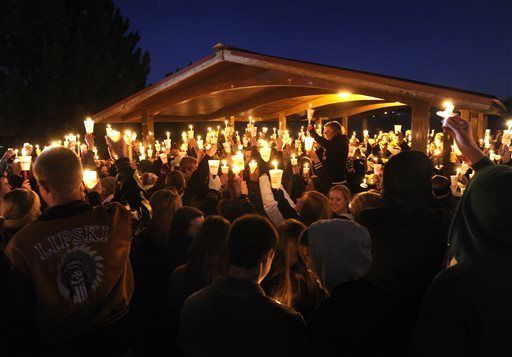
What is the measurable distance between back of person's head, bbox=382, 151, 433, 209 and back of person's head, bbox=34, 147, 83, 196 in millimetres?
2043

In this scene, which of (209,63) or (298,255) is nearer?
(298,255)

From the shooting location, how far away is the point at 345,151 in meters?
7.37

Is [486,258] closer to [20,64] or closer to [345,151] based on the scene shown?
[345,151]

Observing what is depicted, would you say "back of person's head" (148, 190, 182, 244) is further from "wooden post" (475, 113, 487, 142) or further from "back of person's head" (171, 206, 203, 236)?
"wooden post" (475, 113, 487, 142)

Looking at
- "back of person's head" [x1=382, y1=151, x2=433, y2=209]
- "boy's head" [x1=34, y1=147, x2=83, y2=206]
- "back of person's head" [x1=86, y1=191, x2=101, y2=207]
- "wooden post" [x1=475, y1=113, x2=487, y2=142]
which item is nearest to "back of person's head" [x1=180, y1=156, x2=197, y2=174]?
"back of person's head" [x1=86, y1=191, x2=101, y2=207]

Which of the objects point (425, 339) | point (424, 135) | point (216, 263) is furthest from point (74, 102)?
point (425, 339)

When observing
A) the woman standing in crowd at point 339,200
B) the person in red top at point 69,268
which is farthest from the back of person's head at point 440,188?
the person in red top at point 69,268

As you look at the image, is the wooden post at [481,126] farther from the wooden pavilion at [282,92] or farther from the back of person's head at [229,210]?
the back of person's head at [229,210]

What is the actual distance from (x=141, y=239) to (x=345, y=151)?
4.47m

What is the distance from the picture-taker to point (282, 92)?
12.1 metres

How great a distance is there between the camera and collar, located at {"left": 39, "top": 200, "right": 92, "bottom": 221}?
2391mm

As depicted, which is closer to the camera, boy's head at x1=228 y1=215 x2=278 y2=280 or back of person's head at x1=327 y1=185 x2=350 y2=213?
boy's head at x1=228 y1=215 x2=278 y2=280

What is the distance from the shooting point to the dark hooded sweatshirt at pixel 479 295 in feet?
5.34

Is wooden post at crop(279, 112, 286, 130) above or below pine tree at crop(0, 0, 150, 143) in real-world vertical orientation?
below
